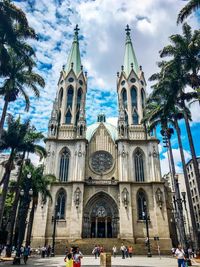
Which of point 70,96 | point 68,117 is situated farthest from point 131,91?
point 68,117

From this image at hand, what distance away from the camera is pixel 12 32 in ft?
59.5

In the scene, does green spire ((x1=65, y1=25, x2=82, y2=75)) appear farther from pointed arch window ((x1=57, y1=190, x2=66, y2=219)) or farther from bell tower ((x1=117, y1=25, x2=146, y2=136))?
pointed arch window ((x1=57, y1=190, x2=66, y2=219))

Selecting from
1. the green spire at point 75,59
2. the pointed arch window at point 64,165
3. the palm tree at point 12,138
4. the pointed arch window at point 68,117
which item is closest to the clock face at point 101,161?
the pointed arch window at point 64,165

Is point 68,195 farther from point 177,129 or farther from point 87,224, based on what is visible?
point 177,129

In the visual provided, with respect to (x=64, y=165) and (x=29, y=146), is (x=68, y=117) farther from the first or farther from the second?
(x=29, y=146)

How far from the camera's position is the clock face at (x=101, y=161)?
133 feet

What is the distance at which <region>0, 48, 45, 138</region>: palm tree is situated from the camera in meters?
21.2

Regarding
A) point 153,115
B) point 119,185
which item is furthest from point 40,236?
point 153,115

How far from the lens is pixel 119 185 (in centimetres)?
3688

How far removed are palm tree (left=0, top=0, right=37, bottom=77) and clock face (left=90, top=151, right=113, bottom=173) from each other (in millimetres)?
23981

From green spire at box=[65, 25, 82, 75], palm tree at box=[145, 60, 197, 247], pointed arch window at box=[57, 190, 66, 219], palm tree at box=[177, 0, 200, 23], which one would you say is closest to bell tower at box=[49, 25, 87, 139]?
green spire at box=[65, 25, 82, 75]

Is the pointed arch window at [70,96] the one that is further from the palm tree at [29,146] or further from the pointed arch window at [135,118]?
the palm tree at [29,146]

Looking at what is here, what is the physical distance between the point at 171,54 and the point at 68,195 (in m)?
25.0

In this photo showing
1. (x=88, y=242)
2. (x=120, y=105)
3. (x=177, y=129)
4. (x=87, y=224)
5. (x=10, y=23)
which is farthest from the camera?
(x=120, y=105)
